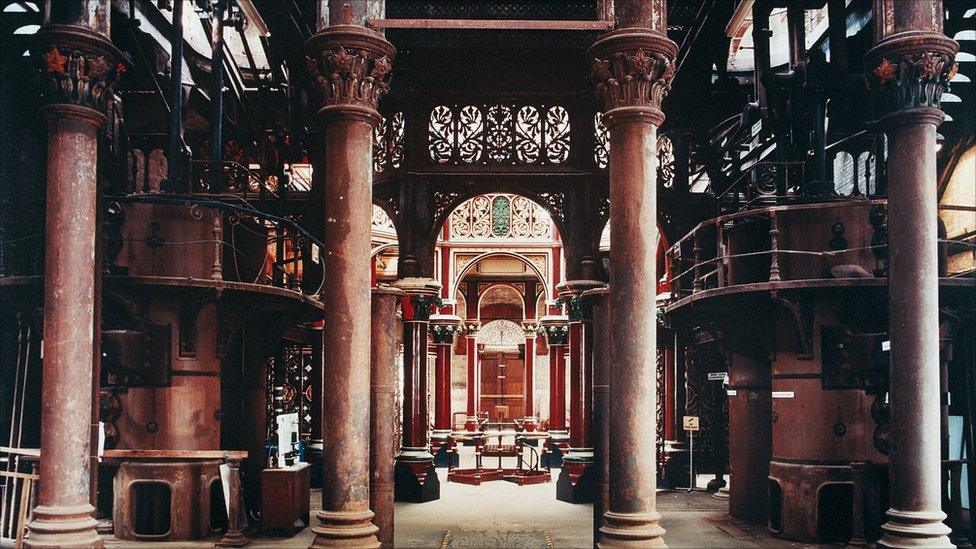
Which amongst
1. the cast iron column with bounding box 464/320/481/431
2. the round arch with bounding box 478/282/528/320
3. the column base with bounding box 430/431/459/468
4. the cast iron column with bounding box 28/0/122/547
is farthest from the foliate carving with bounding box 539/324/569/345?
the cast iron column with bounding box 28/0/122/547

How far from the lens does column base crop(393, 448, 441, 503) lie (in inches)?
628

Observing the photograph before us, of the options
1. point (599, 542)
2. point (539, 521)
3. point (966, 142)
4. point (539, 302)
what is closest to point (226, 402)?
point (539, 521)

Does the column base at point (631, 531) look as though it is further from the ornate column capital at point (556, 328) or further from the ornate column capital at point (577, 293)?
the ornate column capital at point (556, 328)

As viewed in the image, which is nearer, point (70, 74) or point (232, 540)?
point (70, 74)

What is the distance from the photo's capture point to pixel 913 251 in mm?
8656

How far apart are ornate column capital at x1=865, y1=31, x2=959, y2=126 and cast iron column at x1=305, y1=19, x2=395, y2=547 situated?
4.87 m

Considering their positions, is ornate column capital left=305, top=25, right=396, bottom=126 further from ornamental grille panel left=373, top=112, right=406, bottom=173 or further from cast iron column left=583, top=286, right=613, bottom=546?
ornamental grille panel left=373, top=112, right=406, bottom=173

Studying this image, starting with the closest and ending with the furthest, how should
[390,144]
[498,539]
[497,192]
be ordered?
[498,539], [390,144], [497,192]

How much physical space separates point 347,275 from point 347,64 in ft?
6.11

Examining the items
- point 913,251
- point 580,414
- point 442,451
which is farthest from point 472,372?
point 913,251

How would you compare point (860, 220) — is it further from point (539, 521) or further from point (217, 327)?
point (217, 327)

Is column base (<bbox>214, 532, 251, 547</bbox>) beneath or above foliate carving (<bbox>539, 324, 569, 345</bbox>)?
beneath

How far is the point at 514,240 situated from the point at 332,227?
1855 centimetres

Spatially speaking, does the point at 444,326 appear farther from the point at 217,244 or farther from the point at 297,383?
the point at 217,244
